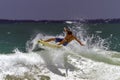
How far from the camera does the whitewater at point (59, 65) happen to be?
21.0 meters

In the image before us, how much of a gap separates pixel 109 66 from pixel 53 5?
211 ft

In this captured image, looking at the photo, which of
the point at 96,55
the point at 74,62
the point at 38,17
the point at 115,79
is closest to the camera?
the point at 115,79

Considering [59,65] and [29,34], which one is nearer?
[59,65]

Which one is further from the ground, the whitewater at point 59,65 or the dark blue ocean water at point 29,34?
the whitewater at point 59,65

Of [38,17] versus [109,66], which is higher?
[109,66]

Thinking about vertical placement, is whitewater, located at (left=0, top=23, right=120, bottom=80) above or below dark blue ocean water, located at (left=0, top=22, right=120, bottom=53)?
above

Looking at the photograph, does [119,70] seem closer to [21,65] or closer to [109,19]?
[21,65]

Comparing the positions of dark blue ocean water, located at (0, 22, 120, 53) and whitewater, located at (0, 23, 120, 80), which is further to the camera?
dark blue ocean water, located at (0, 22, 120, 53)

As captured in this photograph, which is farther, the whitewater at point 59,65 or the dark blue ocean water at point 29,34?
the dark blue ocean water at point 29,34

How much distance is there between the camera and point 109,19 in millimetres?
84812

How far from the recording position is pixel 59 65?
22734 millimetres

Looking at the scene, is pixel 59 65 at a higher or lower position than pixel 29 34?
higher

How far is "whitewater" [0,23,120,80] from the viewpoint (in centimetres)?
2097

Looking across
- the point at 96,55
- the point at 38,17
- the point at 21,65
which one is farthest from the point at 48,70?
the point at 38,17
